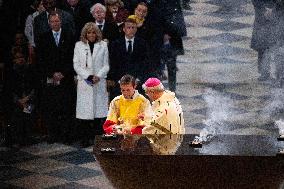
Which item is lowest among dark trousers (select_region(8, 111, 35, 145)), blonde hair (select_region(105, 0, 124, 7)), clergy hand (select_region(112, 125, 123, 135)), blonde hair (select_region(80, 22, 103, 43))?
dark trousers (select_region(8, 111, 35, 145))

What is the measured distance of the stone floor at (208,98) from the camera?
513 inches

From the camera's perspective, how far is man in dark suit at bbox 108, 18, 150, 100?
14.4m

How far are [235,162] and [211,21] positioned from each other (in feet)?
36.1

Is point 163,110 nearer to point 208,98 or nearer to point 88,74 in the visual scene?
point 88,74

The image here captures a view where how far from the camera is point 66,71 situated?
14453 mm

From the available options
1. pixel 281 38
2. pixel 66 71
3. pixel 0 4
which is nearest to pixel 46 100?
pixel 66 71

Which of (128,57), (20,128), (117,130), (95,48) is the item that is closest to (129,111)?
(117,130)

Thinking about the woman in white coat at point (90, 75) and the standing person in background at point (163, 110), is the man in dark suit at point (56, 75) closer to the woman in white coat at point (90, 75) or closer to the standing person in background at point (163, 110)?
the woman in white coat at point (90, 75)

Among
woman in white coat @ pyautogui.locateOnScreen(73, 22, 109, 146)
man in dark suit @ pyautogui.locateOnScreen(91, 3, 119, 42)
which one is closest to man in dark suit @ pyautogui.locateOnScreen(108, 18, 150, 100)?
woman in white coat @ pyautogui.locateOnScreen(73, 22, 109, 146)

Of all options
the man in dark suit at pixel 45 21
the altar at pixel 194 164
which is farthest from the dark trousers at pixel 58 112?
the altar at pixel 194 164

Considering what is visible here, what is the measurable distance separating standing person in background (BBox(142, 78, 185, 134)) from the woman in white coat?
117 inches

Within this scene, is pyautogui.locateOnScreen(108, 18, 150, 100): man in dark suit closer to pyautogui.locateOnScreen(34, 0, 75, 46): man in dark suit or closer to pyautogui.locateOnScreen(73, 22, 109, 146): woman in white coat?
pyautogui.locateOnScreen(73, 22, 109, 146): woman in white coat

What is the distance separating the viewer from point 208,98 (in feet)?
53.9

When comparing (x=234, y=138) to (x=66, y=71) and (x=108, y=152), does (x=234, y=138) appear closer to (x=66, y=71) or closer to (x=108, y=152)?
(x=108, y=152)
